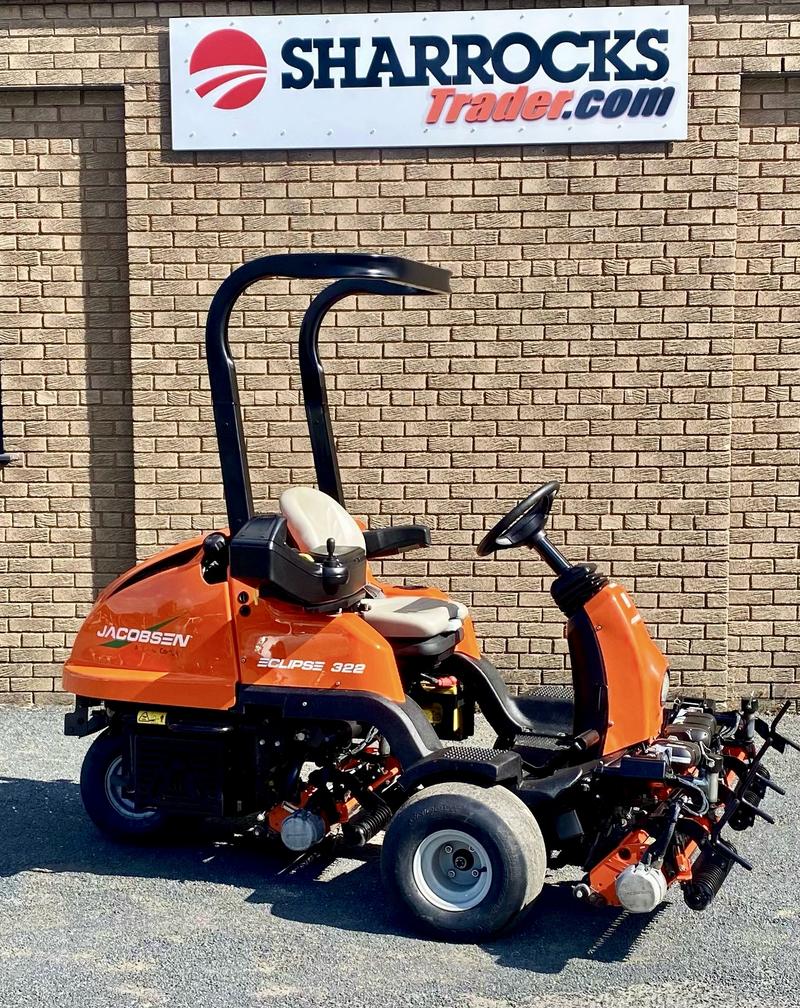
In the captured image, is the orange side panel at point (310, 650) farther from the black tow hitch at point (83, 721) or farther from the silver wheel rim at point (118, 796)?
the silver wheel rim at point (118, 796)

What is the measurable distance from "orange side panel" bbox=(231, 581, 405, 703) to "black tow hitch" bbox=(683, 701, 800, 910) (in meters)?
1.21

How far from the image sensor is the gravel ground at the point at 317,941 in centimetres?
396

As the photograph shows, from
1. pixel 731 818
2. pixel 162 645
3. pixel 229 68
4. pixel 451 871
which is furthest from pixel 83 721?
pixel 229 68

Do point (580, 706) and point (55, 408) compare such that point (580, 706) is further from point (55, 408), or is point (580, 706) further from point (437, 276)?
point (55, 408)

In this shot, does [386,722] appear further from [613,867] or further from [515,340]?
[515,340]

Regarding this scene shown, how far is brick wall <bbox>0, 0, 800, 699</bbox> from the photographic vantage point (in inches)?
272

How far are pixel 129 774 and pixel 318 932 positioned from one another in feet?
3.59

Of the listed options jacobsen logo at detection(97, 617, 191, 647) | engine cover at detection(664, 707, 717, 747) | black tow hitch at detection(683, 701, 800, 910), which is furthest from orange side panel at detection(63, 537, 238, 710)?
black tow hitch at detection(683, 701, 800, 910)

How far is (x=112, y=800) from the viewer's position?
5316mm

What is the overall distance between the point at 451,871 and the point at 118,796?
1.66m

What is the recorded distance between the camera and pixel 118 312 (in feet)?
23.9

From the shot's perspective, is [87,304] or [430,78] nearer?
[430,78]

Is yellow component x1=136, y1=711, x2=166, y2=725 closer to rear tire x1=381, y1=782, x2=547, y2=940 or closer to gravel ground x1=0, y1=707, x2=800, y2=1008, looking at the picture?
gravel ground x1=0, y1=707, x2=800, y2=1008

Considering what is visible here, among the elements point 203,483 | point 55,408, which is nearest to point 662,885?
point 203,483
